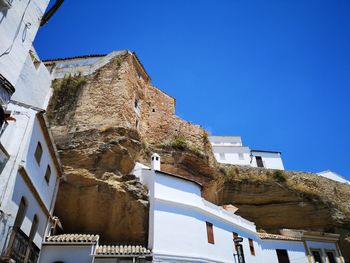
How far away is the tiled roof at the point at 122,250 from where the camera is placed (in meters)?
15.3

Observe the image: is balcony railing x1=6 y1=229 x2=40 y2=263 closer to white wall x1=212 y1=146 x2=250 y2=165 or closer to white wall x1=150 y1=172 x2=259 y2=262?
white wall x1=150 y1=172 x2=259 y2=262

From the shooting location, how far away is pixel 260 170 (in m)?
30.6

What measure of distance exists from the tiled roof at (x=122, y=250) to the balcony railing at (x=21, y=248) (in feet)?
10.2

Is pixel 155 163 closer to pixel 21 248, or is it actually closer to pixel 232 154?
pixel 21 248

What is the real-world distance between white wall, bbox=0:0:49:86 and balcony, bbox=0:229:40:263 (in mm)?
5052

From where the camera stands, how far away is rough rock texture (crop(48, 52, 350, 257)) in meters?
17.6

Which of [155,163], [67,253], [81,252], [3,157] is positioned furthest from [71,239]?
[155,163]

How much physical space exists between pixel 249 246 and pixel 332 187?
49.1ft

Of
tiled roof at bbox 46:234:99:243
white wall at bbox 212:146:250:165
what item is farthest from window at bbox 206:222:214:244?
white wall at bbox 212:146:250:165

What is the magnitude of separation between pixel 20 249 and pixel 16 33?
24.2 feet

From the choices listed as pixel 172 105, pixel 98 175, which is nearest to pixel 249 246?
pixel 98 175

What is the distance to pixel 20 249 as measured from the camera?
37.4ft

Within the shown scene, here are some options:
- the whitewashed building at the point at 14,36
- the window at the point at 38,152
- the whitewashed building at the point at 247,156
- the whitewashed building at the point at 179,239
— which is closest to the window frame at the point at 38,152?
the window at the point at 38,152

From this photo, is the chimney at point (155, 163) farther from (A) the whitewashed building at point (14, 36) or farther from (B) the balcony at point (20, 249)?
(A) the whitewashed building at point (14, 36)
